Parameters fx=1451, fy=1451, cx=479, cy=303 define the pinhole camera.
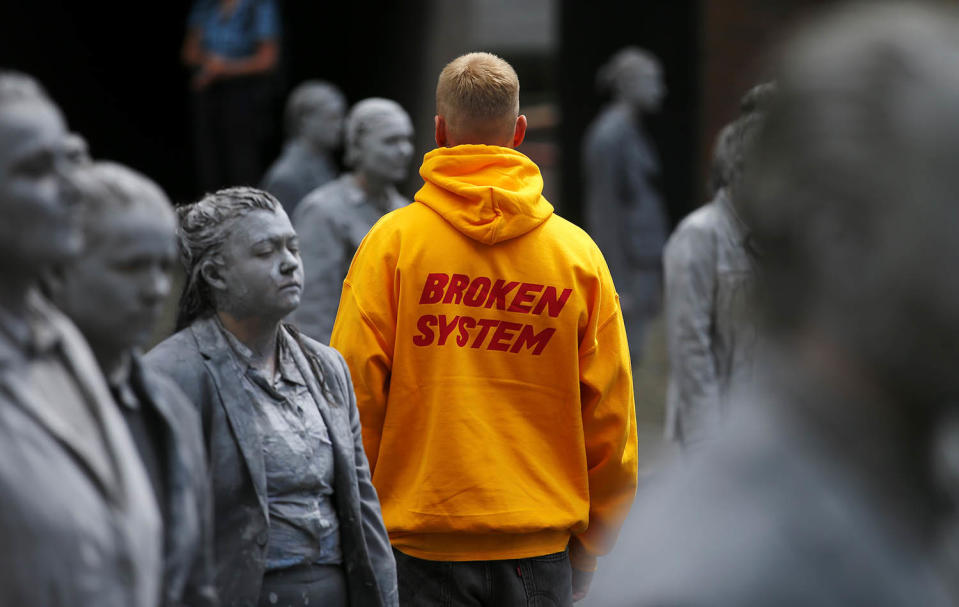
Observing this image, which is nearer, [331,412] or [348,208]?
[331,412]

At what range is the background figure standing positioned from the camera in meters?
11.6

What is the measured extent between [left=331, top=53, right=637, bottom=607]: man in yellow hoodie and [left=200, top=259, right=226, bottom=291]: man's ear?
626 mm

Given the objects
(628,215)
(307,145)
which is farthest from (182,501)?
(628,215)

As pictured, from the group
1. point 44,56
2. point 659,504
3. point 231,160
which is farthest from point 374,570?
point 44,56

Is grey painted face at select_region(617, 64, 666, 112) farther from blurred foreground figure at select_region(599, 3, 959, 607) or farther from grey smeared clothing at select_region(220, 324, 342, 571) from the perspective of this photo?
blurred foreground figure at select_region(599, 3, 959, 607)

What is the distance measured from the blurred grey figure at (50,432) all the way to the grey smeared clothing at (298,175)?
649 centimetres

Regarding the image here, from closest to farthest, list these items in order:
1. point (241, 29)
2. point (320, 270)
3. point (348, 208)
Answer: point (320, 270) < point (348, 208) < point (241, 29)

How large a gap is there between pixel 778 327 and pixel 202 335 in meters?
2.28

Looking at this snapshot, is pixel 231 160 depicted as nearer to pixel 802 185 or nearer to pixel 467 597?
pixel 467 597

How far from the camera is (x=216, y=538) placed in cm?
317

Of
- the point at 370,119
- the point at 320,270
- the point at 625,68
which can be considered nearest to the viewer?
the point at 320,270

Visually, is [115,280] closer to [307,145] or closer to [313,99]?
[307,145]

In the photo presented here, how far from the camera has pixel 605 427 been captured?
163 inches

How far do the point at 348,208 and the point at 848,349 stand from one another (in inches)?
213
